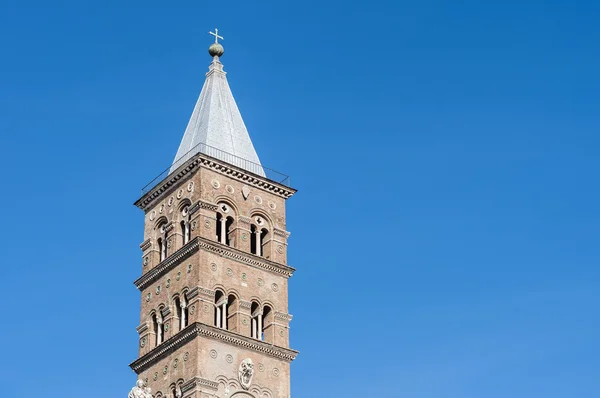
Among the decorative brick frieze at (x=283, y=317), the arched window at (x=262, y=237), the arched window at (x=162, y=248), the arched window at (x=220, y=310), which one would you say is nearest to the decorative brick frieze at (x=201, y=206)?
the arched window at (x=162, y=248)

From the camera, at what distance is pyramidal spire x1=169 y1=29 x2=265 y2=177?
66.8 metres

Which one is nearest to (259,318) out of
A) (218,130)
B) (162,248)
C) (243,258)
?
(243,258)

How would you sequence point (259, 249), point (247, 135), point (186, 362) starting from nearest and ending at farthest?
point (186, 362), point (259, 249), point (247, 135)

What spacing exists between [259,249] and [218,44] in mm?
13895

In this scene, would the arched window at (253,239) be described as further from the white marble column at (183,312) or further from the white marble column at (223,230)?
the white marble column at (183,312)

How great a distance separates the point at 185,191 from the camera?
214 feet

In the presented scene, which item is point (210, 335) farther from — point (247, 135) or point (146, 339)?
point (247, 135)

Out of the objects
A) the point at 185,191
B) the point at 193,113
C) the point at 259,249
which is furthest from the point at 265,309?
the point at 193,113

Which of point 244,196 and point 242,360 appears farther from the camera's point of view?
point 244,196

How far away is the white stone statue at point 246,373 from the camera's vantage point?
60250mm

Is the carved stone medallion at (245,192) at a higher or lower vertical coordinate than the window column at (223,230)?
higher

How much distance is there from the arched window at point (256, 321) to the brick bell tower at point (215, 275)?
0.16 ft

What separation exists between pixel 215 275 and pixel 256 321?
322 centimetres

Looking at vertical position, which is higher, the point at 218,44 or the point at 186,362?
the point at 218,44
